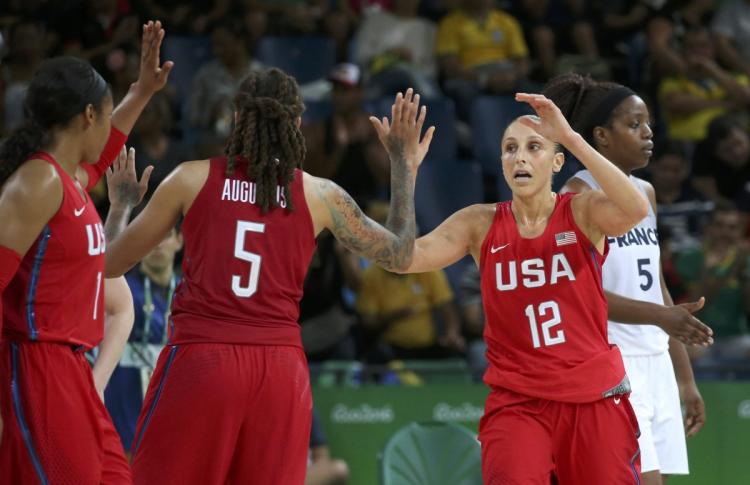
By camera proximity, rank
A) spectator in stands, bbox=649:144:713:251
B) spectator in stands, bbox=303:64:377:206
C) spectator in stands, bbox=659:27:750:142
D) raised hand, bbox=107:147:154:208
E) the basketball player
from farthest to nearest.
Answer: spectator in stands, bbox=659:27:750:142
spectator in stands, bbox=303:64:377:206
spectator in stands, bbox=649:144:713:251
the basketball player
raised hand, bbox=107:147:154:208

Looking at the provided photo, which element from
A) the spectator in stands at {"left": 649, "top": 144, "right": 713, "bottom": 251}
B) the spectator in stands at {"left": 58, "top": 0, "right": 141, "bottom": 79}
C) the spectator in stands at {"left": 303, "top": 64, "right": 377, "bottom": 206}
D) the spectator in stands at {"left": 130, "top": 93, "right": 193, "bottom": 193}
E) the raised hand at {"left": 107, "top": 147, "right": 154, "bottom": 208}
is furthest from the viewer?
the spectator in stands at {"left": 58, "top": 0, "right": 141, "bottom": 79}

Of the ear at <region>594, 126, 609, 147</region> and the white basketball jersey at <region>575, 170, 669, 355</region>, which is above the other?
the ear at <region>594, 126, 609, 147</region>

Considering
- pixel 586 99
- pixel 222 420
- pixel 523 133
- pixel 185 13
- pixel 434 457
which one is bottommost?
pixel 434 457

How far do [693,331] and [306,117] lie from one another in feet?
23.7

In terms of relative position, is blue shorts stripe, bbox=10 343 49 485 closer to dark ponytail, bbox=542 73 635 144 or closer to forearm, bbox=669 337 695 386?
dark ponytail, bbox=542 73 635 144

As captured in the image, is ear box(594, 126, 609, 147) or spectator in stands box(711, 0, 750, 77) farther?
spectator in stands box(711, 0, 750, 77)

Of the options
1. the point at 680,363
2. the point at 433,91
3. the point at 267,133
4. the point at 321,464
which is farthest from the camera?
the point at 433,91

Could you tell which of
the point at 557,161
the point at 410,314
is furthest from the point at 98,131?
the point at 410,314

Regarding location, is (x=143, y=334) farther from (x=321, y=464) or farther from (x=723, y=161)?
(x=723, y=161)

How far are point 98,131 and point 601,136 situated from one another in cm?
254

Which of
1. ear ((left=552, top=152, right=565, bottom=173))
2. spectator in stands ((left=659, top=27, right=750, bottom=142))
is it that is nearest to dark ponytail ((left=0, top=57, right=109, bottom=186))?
ear ((left=552, top=152, right=565, bottom=173))

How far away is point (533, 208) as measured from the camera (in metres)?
5.39

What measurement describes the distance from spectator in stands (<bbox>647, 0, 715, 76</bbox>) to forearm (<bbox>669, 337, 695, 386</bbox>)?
21.3 feet

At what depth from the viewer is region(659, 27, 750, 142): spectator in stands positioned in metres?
12.2
